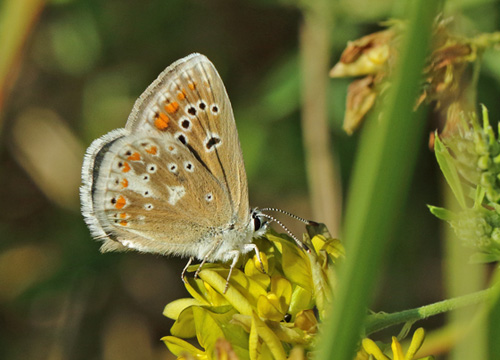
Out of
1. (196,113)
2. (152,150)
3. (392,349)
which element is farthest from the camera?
(152,150)

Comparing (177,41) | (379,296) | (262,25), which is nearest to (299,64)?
(262,25)

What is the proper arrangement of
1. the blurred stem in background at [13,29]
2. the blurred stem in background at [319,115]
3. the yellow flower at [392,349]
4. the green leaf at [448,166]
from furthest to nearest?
1. the blurred stem in background at [319,115]
2. the blurred stem in background at [13,29]
3. the green leaf at [448,166]
4. the yellow flower at [392,349]

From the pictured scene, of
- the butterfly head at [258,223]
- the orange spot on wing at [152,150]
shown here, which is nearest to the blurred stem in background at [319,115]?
the butterfly head at [258,223]

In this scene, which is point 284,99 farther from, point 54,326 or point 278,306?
point 278,306

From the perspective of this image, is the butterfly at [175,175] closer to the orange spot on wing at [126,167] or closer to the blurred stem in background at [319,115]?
the orange spot on wing at [126,167]

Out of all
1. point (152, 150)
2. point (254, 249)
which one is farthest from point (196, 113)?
point (254, 249)

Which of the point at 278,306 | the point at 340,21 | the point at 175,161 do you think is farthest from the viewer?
the point at 340,21

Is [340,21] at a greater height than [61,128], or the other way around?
[340,21]

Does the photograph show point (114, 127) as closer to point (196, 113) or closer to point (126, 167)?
point (126, 167)
